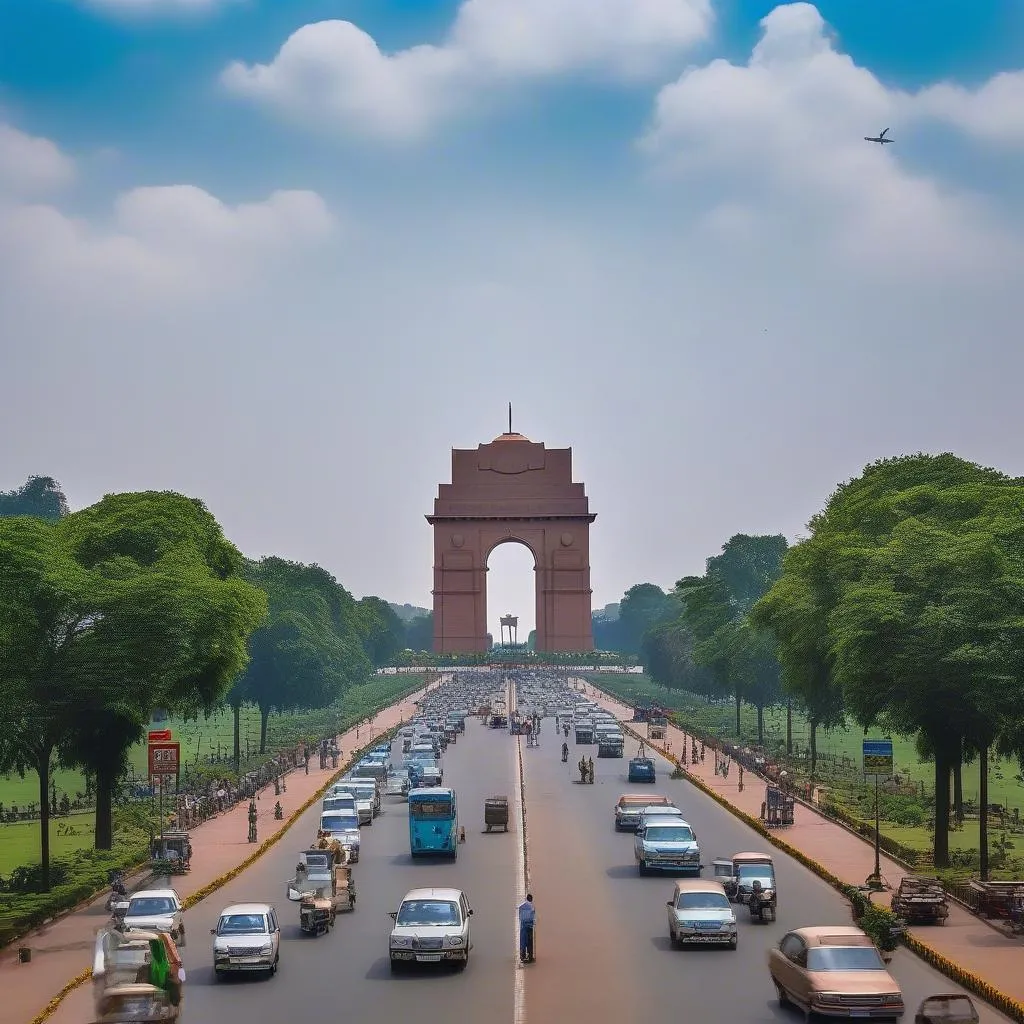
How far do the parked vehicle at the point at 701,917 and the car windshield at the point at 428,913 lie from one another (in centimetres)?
390

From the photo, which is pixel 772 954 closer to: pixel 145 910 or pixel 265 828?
pixel 145 910

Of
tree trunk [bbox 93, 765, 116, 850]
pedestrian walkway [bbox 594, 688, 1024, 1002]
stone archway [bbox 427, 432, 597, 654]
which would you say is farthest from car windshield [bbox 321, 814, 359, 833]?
stone archway [bbox 427, 432, 597, 654]

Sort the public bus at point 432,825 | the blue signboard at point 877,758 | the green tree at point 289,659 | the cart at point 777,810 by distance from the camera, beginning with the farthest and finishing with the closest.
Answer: the green tree at point 289,659 → the cart at point 777,810 → the public bus at point 432,825 → the blue signboard at point 877,758

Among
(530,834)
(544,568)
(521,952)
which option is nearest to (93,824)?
(530,834)

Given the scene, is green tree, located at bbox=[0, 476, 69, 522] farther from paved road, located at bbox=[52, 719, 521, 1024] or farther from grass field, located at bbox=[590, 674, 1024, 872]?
paved road, located at bbox=[52, 719, 521, 1024]

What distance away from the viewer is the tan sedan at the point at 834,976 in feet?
68.3

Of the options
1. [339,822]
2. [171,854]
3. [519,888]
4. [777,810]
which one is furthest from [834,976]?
[777,810]

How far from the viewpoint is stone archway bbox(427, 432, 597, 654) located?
538 feet

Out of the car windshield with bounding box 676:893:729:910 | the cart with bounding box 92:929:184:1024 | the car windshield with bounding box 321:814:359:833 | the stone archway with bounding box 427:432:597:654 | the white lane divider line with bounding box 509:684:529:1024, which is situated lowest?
the white lane divider line with bounding box 509:684:529:1024

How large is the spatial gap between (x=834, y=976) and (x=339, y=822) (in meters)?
22.8

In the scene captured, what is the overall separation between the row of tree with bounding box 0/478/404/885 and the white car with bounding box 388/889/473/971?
42.3 feet

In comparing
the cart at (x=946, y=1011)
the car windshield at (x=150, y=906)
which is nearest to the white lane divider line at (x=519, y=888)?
the cart at (x=946, y=1011)

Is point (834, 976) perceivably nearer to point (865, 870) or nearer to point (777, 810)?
point (865, 870)

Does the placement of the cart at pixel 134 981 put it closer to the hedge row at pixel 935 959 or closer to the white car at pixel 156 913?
the white car at pixel 156 913
